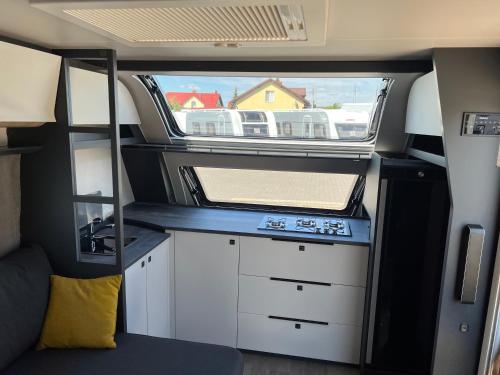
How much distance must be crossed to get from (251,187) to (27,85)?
6.70 feet

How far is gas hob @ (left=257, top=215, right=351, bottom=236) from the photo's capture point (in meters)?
2.68

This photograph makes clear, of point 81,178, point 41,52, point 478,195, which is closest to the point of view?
point 41,52

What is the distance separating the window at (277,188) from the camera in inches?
127

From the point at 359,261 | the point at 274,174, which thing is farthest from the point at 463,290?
the point at 274,174

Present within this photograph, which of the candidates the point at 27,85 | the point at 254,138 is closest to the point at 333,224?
the point at 254,138

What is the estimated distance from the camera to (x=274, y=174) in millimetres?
3309

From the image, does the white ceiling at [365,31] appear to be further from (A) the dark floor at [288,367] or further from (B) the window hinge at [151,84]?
(A) the dark floor at [288,367]

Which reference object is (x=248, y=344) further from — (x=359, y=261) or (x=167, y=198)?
(x=167, y=198)

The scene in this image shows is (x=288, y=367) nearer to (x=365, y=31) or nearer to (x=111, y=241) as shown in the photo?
(x=111, y=241)

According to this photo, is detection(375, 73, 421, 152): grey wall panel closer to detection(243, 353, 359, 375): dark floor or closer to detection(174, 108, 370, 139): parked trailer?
detection(174, 108, 370, 139): parked trailer

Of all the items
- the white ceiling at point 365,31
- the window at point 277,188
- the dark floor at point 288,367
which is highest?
the white ceiling at point 365,31

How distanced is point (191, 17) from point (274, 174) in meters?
2.20

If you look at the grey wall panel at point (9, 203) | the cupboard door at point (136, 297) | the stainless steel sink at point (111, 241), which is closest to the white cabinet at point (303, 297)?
the cupboard door at point (136, 297)

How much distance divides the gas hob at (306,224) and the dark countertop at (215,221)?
0.06m
